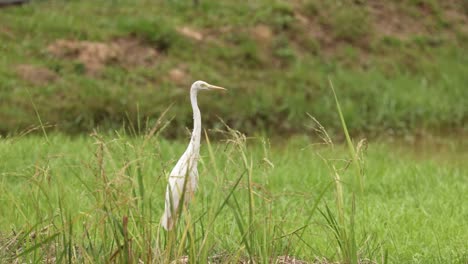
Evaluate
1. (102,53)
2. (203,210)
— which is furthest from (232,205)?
(102,53)

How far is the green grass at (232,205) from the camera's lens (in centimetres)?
420

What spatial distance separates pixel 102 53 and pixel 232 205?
921 cm

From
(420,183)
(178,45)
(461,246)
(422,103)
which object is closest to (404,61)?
(422,103)

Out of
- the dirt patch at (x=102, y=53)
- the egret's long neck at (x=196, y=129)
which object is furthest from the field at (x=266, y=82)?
the egret's long neck at (x=196, y=129)

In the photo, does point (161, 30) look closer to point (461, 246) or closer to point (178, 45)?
point (178, 45)

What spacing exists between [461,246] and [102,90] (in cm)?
708

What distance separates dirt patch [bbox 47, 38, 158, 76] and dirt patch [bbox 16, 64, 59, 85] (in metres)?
0.44

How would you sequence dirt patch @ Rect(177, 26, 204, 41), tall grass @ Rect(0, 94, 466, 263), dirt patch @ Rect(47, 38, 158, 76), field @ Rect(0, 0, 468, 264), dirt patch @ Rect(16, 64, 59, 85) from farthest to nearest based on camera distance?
dirt patch @ Rect(177, 26, 204, 41) < dirt patch @ Rect(47, 38, 158, 76) < dirt patch @ Rect(16, 64, 59, 85) < field @ Rect(0, 0, 468, 264) < tall grass @ Rect(0, 94, 466, 263)

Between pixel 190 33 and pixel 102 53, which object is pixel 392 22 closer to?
pixel 190 33

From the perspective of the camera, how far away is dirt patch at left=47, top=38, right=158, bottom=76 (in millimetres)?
13055

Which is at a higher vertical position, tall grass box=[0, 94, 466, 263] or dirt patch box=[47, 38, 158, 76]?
tall grass box=[0, 94, 466, 263]

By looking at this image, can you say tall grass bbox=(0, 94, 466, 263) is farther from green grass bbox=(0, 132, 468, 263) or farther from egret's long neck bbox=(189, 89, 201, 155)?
egret's long neck bbox=(189, 89, 201, 155)

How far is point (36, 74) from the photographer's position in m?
12.5

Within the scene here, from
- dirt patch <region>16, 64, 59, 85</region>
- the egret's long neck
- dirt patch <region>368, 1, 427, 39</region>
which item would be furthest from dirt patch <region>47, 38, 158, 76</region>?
the egret's long neck
